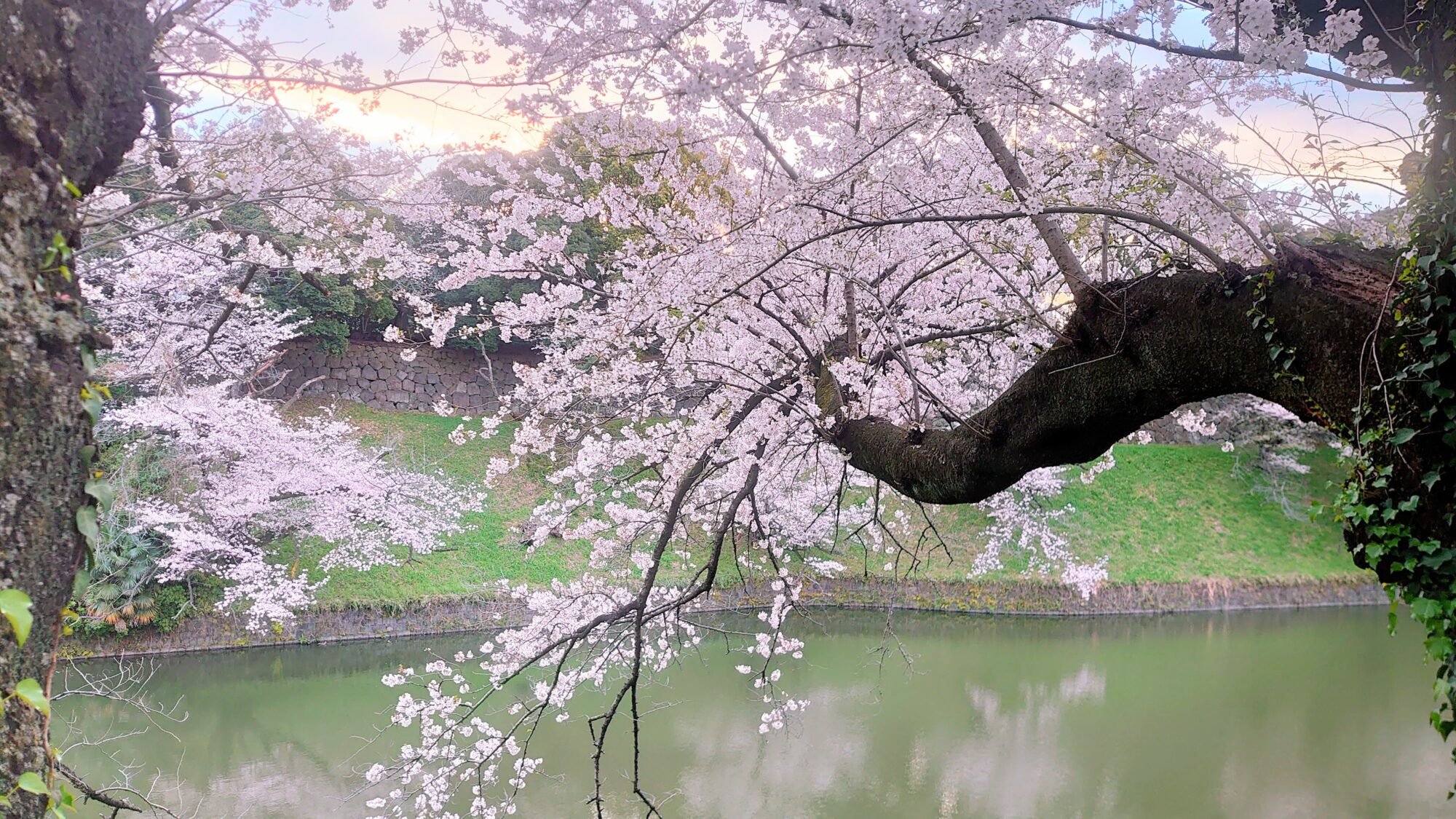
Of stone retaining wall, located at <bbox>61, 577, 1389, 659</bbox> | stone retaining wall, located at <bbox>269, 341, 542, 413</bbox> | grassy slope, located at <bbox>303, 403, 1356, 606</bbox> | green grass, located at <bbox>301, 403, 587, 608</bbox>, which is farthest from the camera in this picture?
stone retaining wall, located at <bbox>269, 341, 542, 413</bbox>

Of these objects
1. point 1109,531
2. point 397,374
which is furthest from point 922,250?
point 397,374

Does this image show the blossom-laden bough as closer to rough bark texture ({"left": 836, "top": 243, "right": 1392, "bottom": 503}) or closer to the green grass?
rough bark texture ({"left": 836, "top": 243, "right": 1392, "bottom": 503})

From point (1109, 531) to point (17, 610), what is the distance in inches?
447

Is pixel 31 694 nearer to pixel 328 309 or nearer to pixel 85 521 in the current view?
pixel 85 521

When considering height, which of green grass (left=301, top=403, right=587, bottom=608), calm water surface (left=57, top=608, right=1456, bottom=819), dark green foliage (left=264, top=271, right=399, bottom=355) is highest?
dark green foliage (left=264, top=271, right=399, bottom=355)

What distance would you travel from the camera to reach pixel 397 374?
12656mm

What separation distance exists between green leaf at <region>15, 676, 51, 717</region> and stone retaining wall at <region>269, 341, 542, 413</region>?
10.9 metres

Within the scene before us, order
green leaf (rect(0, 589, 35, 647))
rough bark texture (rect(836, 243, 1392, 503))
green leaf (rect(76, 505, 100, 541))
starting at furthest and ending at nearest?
rough bark texture (rect(836, 243, 1392, 503)) < green leaf (rect(76, 505, 100, 541)) < green leaf (rect(0, 589, 35, 647))

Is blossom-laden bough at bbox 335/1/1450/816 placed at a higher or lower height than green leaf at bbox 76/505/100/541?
higher

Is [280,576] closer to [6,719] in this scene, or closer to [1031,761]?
[1031,761]

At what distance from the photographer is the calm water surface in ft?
15.9

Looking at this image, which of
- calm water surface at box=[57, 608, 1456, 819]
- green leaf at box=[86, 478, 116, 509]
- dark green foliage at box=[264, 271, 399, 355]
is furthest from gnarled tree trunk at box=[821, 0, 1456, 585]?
dark green foliage at box=[264, 271, 399, 355]

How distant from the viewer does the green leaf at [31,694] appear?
95 cm

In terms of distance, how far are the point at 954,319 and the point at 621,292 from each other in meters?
1.49
